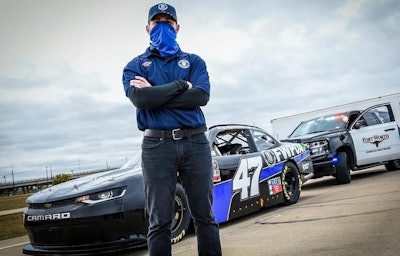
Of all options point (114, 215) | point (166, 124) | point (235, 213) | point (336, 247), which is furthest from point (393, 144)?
point (166, 124)

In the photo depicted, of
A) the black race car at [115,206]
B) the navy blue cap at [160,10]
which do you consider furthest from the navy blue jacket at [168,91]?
the black race car at [115,206]

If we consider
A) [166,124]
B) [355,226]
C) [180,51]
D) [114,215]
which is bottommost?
[355,226]

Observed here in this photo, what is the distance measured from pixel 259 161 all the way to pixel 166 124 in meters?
4.01

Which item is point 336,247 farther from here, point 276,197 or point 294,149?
point 294,149

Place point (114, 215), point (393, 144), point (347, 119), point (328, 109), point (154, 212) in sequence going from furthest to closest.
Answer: point (328, 109) → point (393, 144) → point (347, 119) → point (114, 215) → point (154, 212)

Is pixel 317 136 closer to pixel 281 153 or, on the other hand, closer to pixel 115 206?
pixel 281 153

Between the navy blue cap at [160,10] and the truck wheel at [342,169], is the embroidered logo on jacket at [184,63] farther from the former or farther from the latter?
the truck wheel at [342,169]

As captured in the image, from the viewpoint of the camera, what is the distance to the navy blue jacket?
2543 mm

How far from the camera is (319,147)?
359 inches

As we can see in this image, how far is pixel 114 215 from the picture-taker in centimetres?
418

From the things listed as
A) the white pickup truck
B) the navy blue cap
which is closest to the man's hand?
the navy blue cap

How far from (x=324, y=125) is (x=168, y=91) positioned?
27.4ft

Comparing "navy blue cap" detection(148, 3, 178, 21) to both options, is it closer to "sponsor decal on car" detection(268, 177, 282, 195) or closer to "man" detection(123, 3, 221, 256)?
"man" detection(123, 3, 221, 256)

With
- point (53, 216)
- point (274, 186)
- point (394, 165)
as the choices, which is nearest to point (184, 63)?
point (53, 216)
